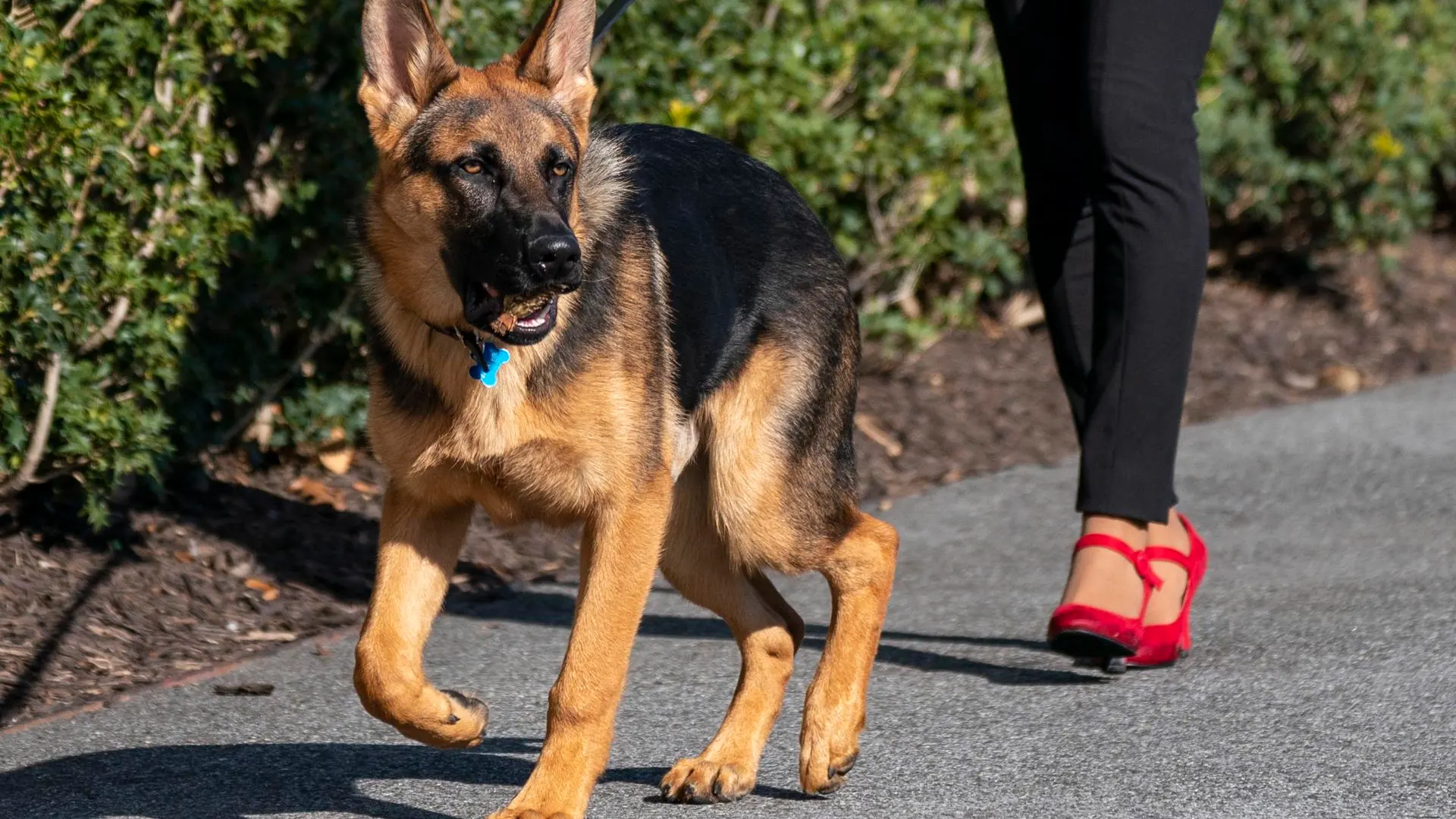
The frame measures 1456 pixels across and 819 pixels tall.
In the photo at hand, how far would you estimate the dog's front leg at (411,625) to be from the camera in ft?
11.3

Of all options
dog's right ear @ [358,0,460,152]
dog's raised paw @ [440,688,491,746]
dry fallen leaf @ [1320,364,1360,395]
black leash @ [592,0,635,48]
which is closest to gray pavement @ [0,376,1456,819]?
dog's raised paw @ [440,688,491,746]

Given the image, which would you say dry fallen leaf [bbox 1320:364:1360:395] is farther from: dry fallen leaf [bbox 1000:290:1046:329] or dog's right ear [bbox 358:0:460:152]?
dog's right ear [bbox 358:0:460:152]

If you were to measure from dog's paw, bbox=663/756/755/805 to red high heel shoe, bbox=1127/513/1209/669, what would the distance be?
1245 mm

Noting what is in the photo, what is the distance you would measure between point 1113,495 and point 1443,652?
0.94 meters

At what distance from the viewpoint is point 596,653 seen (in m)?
3.50

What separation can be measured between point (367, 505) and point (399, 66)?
8.38 ft

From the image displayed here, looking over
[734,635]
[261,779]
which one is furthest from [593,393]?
[261,779]

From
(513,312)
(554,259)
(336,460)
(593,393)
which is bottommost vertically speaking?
(336,460)

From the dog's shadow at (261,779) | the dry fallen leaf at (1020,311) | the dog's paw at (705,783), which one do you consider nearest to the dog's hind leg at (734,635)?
the dog's paw at (705,783)

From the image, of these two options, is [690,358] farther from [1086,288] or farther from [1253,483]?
[1253,483]

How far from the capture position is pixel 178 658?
15.6 ft

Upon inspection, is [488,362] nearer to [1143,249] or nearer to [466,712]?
[466,712]

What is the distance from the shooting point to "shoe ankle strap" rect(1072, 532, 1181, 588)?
179 inches

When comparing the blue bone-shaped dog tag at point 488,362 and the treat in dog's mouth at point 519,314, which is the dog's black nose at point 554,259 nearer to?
the treat in dog's mouth at point 519,314
